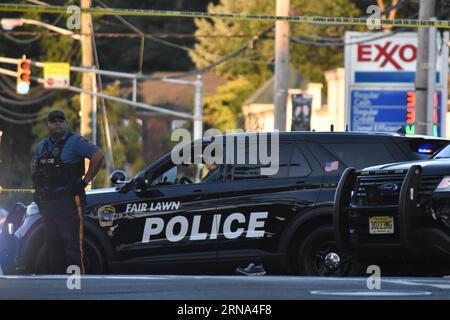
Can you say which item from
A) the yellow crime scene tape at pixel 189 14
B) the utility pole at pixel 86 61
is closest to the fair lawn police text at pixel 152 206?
the yellow crime scene tape at pixel 189 14

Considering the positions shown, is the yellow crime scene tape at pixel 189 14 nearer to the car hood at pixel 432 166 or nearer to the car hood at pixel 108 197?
the car hood at pixel 108 197

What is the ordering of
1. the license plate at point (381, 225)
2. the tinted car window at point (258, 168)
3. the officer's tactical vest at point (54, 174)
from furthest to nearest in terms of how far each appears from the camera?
the tinted car window at point (258, 168) → the officer's tactical vest at point (54, 174) → the license plate at point (381, 225)

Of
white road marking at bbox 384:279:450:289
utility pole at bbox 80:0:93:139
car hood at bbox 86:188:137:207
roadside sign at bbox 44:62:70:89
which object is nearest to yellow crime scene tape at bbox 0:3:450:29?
car hood at bbox 86:188:137:207

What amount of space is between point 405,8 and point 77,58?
727 inches

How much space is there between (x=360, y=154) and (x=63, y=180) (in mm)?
3159

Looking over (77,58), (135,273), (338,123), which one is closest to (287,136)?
(135,273)

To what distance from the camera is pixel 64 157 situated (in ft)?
44.3

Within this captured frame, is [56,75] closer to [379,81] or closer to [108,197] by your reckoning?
[379,81]

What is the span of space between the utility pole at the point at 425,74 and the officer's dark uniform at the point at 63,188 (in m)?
11.5

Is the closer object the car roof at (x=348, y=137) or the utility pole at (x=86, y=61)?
the car roof at (x=348, y=137)

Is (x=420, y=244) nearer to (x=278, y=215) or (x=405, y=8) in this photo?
(x=278, y=215)

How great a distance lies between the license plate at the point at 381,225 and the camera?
11945 mm

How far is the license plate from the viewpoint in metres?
11.9

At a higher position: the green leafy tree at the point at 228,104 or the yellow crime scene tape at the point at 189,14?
the yellow crime scene tape at the point at 189,14
